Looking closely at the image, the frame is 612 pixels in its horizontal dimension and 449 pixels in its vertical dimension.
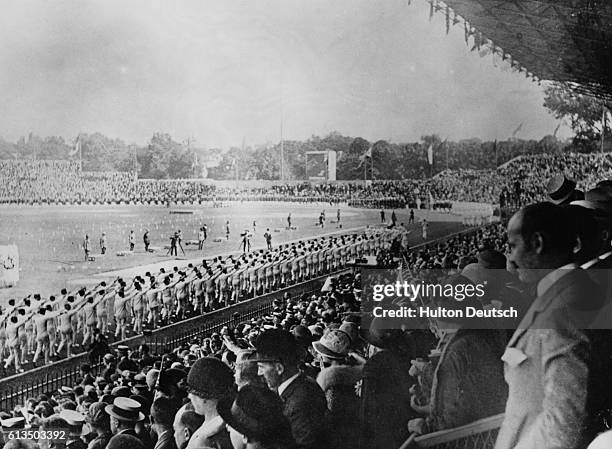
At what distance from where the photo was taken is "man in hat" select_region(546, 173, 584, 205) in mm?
3449

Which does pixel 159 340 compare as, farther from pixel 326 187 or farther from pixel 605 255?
pixel 605 255

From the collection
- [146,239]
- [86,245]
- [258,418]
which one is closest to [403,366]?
[258,418]

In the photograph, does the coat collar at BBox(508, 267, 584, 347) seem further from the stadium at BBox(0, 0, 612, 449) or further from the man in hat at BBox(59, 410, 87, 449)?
the man in hat at BBox(59, 410, 87, 449)

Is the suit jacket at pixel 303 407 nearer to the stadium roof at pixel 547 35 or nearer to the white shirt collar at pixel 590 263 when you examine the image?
the white shirt collar at pixel 590 263

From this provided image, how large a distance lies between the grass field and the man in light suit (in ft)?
4.80

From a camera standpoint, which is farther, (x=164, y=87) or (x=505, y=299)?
(x=164, y=87)

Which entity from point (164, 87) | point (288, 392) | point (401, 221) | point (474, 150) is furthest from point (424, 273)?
point (164, 87)

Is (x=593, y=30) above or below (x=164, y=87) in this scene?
above

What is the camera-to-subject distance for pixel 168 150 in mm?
4070

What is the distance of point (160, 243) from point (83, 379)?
90 centimetres

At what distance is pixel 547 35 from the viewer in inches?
155

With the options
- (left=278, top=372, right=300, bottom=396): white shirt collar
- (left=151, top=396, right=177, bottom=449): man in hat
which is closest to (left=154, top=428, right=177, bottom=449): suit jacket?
(left=151, top=396, right=177, bottom=449): man in hat

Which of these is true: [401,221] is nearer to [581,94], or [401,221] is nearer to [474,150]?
[474,150]

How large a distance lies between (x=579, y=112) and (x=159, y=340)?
2874 millimetres
